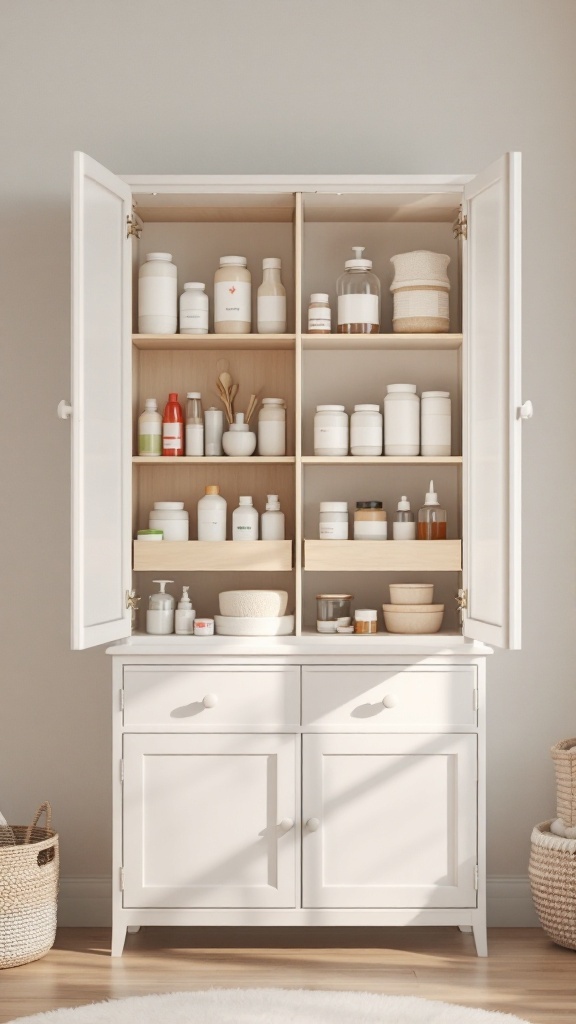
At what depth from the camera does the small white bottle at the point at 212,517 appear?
10.1 ft

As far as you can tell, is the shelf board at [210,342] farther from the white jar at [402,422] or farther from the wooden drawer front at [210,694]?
the wooden drawer front at [210,694]

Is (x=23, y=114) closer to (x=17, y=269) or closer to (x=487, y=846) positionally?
(x=17, y=269)

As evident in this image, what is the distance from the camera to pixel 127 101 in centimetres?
330

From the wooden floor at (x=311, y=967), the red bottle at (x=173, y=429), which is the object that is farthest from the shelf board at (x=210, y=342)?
the wooden floor at (x=311, y=967)

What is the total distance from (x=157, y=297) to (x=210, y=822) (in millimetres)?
1532

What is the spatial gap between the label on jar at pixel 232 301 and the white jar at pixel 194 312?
0.14ft

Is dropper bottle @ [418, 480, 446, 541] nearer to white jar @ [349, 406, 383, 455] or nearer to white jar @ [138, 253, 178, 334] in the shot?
white jar @ [349, 406, 383, 455]

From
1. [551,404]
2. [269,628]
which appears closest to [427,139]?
[551,404]

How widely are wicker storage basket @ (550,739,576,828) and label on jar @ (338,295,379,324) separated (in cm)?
139

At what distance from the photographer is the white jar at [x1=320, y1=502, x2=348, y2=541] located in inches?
122

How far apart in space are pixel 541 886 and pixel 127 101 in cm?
271

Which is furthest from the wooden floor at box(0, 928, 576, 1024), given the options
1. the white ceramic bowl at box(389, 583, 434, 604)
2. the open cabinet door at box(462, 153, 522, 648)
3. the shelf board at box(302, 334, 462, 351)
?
the shelf board at box(302, 334, 462, 351)

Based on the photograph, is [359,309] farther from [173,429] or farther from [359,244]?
[173,429]

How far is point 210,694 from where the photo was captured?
2.88m
